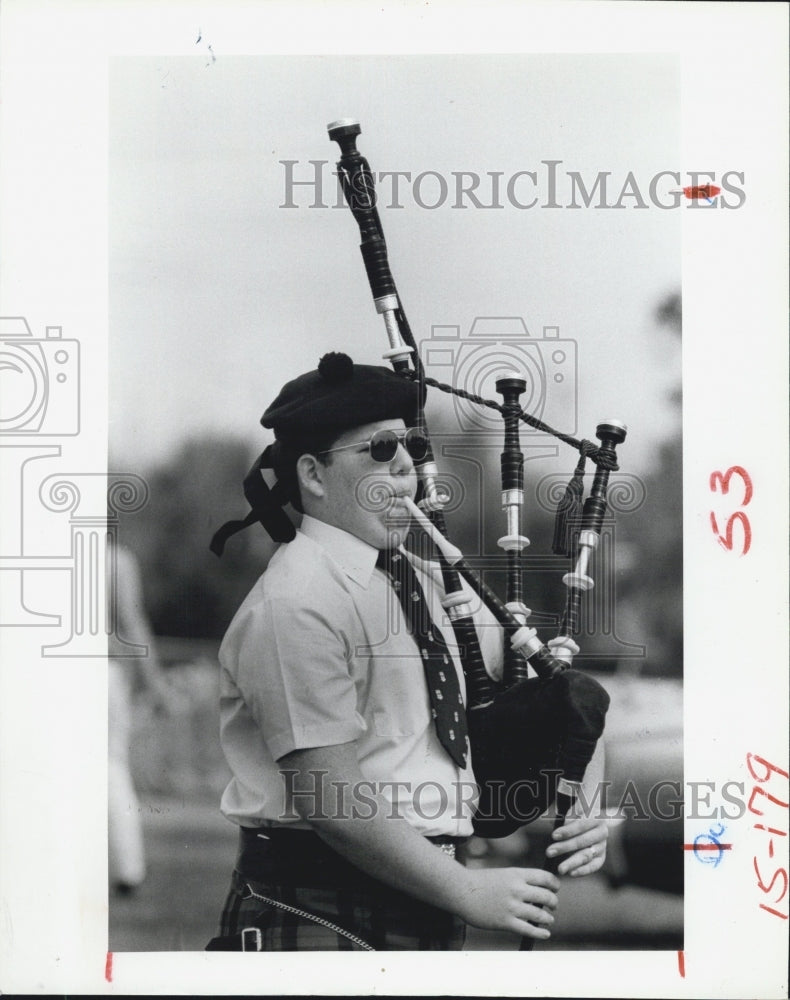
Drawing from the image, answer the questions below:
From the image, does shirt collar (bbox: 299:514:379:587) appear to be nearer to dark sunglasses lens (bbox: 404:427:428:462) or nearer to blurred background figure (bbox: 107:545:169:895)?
Answer: dark sunglasses lens (bbox: 404:427:428:462)

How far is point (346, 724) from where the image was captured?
8.57 ft

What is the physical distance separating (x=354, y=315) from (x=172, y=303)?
0.39 meters

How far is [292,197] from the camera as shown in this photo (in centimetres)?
273

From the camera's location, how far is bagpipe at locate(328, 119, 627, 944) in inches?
106

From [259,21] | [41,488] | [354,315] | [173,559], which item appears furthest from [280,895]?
[259,21]

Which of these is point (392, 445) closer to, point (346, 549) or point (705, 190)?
point (346, 549)

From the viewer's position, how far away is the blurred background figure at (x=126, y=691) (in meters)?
2.72

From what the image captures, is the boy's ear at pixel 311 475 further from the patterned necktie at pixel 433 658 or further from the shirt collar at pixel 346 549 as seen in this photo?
the patterned necktie at pixel 433 658

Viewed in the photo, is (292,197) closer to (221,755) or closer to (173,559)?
(173,559)
